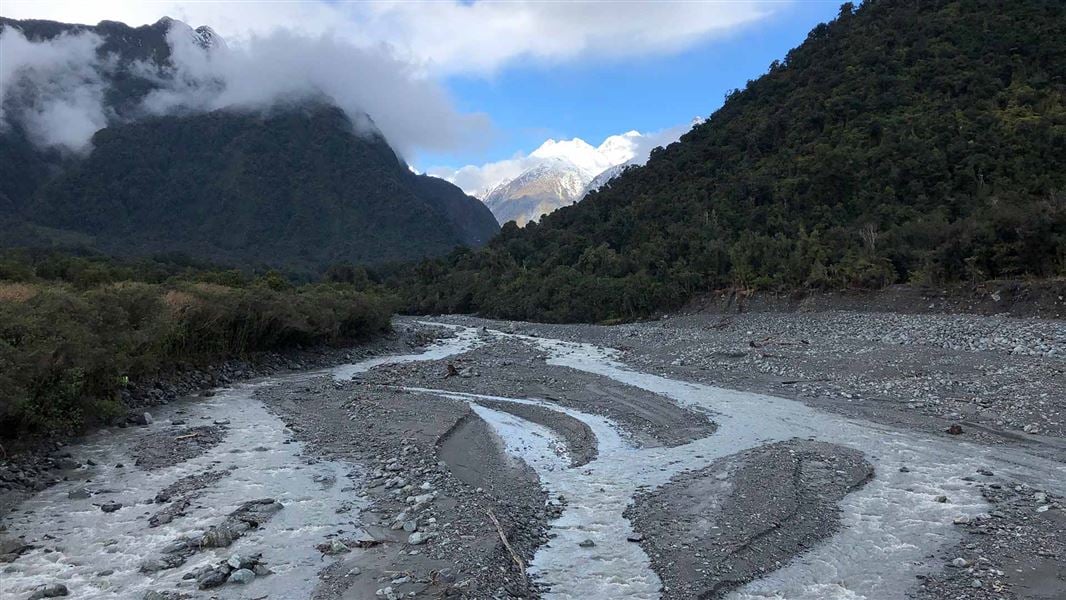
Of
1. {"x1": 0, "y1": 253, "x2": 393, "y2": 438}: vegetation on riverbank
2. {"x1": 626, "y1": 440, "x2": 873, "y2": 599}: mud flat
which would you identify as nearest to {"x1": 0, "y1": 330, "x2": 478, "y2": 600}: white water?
{"x1": 0, "y1": 253, "x2": 393, "y2": 438}: vegetation on riverbank

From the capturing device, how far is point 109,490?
11180 mm

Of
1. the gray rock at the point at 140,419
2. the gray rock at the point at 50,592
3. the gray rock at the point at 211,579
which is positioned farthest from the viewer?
the gray rock at the point at 140,419

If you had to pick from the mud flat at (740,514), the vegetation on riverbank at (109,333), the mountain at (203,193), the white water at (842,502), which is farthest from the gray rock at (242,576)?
the mountain at (203,193)

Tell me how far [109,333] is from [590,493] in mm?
16277

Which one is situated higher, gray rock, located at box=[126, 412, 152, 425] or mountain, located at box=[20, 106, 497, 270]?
mountain, located at box=[20, 106, 497, 270]

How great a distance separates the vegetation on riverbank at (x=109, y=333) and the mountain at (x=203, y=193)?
9913cm

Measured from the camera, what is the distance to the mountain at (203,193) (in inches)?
5487

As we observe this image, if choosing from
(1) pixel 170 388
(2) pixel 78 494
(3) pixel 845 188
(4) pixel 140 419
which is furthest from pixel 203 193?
(2) pixel 78 494

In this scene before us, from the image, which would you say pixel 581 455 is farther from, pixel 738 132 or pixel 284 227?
pixel 284 227

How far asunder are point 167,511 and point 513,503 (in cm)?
556

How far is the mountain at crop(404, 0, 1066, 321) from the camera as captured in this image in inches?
1614

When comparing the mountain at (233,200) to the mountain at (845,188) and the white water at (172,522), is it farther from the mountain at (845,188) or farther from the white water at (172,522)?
the white water at (172,522)

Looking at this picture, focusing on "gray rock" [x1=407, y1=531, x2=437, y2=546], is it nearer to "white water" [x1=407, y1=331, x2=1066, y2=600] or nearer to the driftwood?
the driftwood

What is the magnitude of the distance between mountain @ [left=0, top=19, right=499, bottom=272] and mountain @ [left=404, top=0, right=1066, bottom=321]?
241 feet
